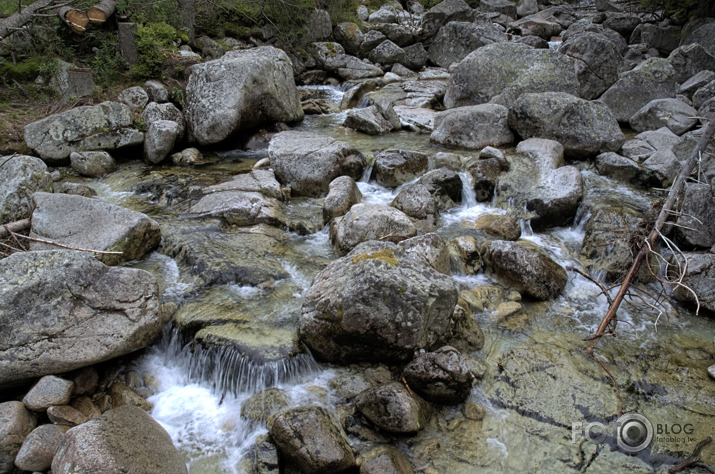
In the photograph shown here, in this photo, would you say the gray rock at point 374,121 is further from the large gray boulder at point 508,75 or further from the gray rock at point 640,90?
the gray rock at point 640,90

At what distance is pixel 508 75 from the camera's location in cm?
1138

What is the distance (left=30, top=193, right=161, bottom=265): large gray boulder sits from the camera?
566cm

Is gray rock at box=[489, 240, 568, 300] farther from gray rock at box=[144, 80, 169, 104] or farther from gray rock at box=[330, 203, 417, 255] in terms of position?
gray rock at box=[144, 80, 169, 104]

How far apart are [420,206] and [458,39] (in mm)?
14615

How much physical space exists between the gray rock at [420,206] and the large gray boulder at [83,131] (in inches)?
251

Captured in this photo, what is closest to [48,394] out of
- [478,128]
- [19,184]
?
[19,184]

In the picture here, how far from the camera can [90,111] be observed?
9133mm

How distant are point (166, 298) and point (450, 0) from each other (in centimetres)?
2104

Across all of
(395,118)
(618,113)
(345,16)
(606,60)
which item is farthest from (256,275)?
(345,16)

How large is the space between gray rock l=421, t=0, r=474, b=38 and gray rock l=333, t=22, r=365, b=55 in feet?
10.5

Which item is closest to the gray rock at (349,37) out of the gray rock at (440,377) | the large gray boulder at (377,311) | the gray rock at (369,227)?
the gray rock at (369,227)

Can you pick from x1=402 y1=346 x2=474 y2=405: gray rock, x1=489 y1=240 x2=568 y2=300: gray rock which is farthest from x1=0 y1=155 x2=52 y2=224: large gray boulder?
x1=489 y1=240 x2=568 y2=300: gray rock

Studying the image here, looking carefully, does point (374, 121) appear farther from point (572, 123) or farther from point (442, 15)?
point (442, 15)

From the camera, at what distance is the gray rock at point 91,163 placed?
873 cm
